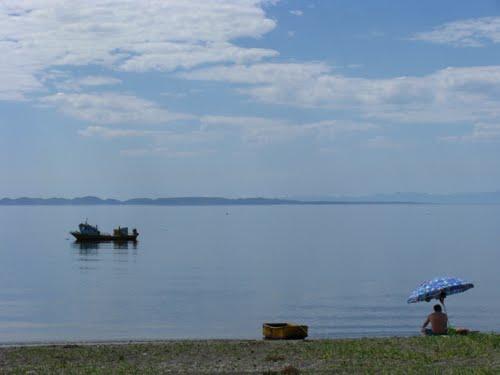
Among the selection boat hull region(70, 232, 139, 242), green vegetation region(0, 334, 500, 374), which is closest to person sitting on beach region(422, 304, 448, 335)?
green vegetation region(0, 334, 500, 374)

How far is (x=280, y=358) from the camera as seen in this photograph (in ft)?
69.4

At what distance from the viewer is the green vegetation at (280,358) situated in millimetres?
18766

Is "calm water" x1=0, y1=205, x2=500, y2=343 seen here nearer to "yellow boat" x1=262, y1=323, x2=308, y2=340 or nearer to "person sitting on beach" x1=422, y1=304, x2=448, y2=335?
"yellow boat" x1=262, y1=323, x2=308, y2=340

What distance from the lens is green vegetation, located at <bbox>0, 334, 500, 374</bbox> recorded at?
61.6ft

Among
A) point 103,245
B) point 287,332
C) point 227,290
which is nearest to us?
point 287,332

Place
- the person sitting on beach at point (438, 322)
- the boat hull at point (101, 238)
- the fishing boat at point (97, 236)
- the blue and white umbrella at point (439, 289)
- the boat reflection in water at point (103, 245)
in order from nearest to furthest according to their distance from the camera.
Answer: the blue and white umbrella at point (439, 289)
the person sitting on beach at point (438, 322)
the boat reflection in water at point (103, 245)
the boat hull at point (101, 238)
the fishing boat at point (97, 236)

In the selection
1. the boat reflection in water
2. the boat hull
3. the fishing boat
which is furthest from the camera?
the fishing boat

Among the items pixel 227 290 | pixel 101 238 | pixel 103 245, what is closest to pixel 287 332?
pixel 227 290

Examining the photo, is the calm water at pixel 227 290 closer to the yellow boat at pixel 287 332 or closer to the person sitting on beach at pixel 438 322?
the yellow boat at pixel 287 332

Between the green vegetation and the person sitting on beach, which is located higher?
the person sitting on beach

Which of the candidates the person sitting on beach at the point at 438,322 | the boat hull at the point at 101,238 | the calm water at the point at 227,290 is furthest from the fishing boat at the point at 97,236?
the person sitting on beach at the point at 438,322

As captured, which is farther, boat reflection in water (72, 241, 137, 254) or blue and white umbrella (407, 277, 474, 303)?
boat reflection in water (72, 241, 137, 254)

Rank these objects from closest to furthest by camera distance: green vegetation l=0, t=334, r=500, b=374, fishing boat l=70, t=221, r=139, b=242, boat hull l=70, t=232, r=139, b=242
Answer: green vegetation l=0, t=334, r=500, b=374 → boat hull l=70, t=232, r=139, b=242 → fishing boat l=70, t=221, r=139, b=242

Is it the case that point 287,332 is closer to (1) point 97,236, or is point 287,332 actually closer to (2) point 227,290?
(2) point 227,290
